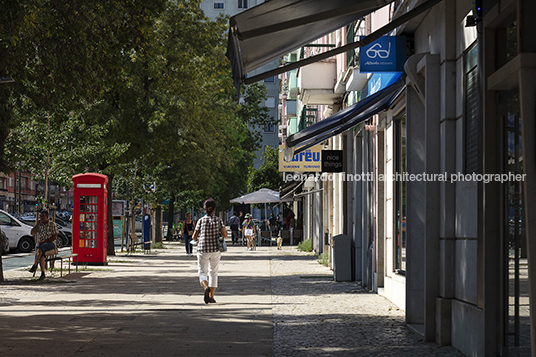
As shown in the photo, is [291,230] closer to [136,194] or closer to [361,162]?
[136,194]

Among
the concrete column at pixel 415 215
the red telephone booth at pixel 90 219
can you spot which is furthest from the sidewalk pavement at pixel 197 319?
the red telephone booth at pixel 90 219

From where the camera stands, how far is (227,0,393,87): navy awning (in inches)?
226

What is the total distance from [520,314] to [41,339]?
5.20 meters

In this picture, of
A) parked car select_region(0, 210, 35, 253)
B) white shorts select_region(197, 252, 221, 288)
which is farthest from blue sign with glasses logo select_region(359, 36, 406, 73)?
parked car select_region(0, 210, 35, 253)

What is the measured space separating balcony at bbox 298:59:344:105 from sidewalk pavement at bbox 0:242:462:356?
18.6 feet

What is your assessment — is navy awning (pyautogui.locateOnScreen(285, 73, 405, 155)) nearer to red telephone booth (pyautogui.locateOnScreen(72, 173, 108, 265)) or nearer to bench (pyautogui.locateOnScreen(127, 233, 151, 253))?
red telephone booth (pyautogui.locateOnScreen(72, 173, 108, 265))

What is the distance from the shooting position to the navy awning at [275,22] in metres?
5.75

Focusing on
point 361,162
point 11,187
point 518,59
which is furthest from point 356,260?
point 11,187

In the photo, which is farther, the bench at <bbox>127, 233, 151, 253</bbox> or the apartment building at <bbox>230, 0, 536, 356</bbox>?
the bench at <bbox>127, 233, 151, 253</bbox>

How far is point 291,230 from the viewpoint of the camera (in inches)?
1721

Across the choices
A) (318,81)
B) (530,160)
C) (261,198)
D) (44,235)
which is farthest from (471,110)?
(261,198)

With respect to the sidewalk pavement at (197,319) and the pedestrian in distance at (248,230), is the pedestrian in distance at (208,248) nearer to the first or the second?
Answer: the sidewalk pavement at (197,319)

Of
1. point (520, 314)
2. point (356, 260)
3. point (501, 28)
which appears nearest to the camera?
point (520, 314)

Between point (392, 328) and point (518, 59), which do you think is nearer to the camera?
point (518, 59)
